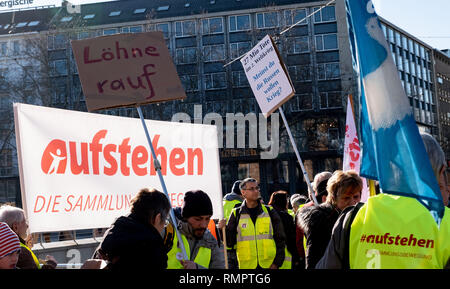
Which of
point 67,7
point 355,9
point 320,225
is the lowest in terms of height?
point 320,225

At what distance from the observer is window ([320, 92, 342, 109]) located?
4165 cm

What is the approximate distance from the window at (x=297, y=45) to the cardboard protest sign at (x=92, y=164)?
99.2 feet

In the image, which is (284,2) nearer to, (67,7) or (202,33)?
(202,33)

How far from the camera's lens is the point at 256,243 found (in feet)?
20.0

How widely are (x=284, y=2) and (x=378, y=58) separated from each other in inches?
1710

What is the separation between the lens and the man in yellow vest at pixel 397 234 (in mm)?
2436

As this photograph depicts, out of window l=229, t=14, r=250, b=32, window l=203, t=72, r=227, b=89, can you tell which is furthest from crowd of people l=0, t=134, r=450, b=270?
window l=229, t=14, r=250, b=32

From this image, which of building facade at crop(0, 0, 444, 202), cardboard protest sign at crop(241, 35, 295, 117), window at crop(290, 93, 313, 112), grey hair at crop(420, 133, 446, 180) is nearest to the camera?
grey hair at crop(420, 133, 446, 180)

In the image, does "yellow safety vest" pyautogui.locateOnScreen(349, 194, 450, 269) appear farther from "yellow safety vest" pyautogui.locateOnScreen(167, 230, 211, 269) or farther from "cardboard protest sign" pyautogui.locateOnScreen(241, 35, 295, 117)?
"cardboard protest sign" pyautogui.locateOnScreen(241, 35, 295, 117)

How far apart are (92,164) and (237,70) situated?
3741 cm

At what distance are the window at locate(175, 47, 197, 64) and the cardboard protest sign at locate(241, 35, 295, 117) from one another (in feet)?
105
